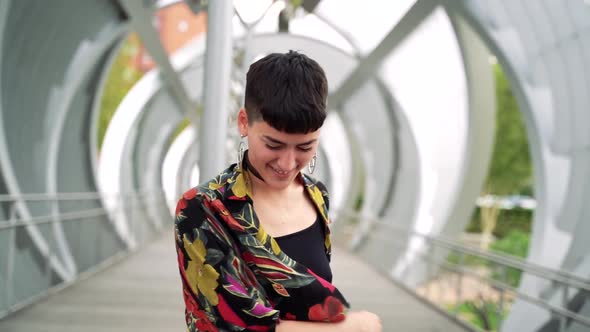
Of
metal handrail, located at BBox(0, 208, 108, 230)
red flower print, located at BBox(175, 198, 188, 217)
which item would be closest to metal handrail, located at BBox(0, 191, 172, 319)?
metal handrail, located at BBox(0, 208, 108, 230)

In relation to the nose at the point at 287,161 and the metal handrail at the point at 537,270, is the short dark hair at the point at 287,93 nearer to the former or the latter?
the nose at the point at 287,161

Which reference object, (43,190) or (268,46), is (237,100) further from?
(268,46)

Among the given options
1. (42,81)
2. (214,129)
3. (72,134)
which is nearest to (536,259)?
(214,129)

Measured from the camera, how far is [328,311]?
1505mm

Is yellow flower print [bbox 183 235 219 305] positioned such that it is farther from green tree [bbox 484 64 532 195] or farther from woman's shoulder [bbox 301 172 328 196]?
green tree [bbox 484 64 532 195]

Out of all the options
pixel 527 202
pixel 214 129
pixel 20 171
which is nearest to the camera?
pixel 214 129

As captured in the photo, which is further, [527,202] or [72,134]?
[527,202]

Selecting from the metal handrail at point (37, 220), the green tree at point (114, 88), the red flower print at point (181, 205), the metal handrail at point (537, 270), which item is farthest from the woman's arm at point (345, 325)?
the green tree at point (114, 88)

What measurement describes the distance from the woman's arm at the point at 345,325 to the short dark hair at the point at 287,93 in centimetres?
42

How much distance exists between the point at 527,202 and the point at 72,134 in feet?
139

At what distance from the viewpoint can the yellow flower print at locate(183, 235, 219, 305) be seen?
146cm

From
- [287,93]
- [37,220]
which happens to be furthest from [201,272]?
[37,220]

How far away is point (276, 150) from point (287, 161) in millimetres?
38

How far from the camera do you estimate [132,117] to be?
16469mm
